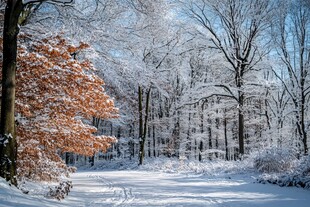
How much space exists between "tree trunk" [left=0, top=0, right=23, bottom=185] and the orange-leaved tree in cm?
62

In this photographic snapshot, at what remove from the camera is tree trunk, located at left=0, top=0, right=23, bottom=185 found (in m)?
6.21

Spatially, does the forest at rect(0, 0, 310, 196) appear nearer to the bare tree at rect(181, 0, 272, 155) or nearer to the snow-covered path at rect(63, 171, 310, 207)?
the bare tree at rect(181, 0, 272, 155)

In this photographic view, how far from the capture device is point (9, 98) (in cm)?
637

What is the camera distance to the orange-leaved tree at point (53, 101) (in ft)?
24.3

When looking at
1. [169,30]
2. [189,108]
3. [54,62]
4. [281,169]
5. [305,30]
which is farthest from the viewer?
[189,108]

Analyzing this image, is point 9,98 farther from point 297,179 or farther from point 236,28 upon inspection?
point 236,28

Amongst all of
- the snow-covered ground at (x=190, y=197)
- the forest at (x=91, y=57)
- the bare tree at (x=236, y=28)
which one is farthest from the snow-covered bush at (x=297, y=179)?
the bare tree at (x=236, y=28)

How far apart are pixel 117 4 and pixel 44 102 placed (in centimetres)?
338

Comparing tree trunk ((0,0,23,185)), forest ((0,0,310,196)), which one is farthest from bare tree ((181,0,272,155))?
tree trunk ((0,0,23,185))

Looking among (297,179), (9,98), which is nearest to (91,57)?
(9,98)

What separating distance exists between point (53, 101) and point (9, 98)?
1476mm

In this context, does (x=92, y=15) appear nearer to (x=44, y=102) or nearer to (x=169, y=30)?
(x=44, y=102)

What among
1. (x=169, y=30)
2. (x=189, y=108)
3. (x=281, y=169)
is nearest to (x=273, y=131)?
(x=189, y=108)

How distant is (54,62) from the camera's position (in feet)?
24.2
